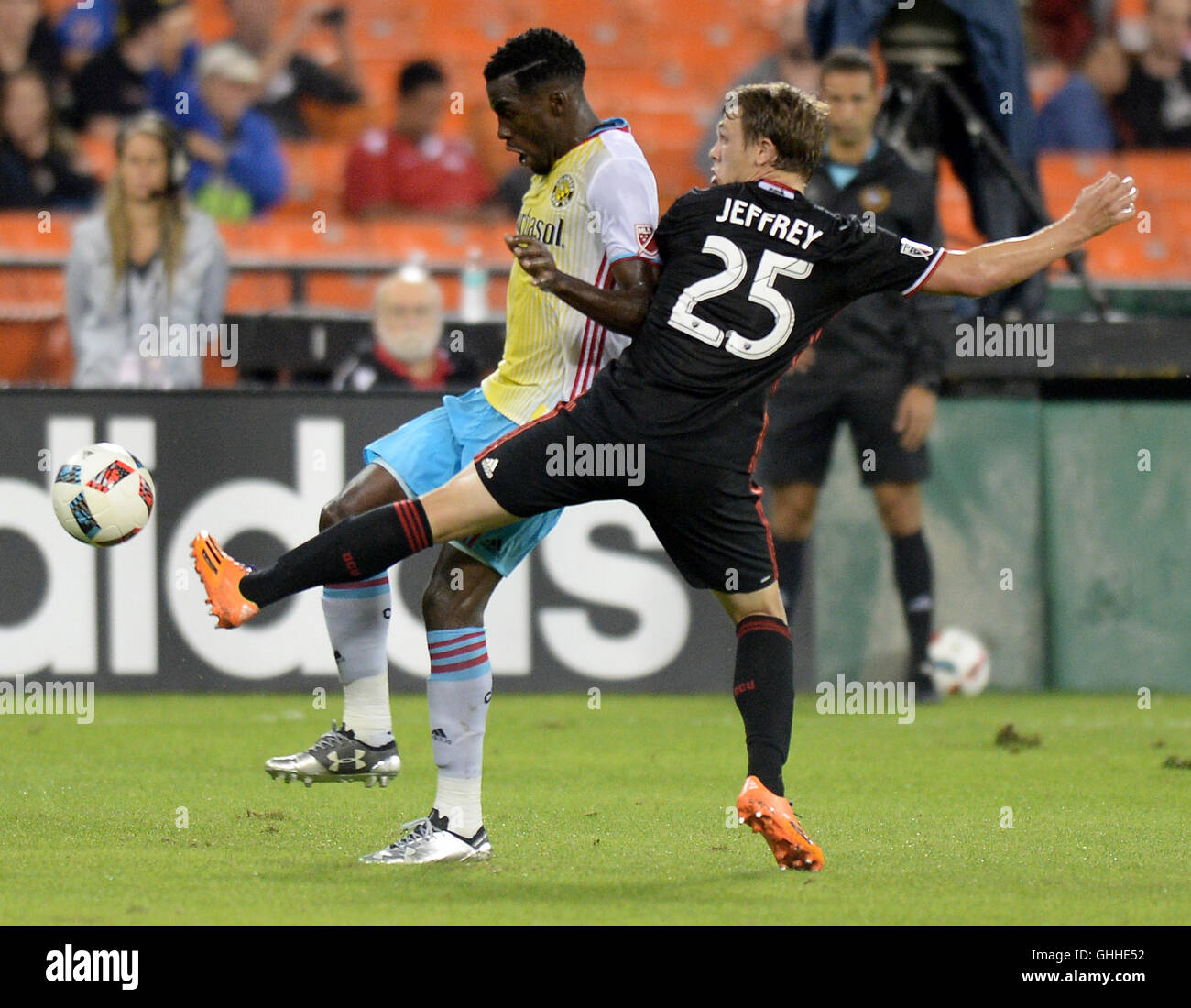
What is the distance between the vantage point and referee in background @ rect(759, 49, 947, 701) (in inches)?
350

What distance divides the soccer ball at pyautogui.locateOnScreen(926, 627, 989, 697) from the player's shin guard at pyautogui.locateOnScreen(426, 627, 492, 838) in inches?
176

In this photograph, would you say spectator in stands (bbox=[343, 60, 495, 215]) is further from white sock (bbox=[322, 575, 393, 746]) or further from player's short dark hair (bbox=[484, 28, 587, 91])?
player's short dark hair (bbox=[484, 28, 587, 91])

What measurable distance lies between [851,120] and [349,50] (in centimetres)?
654

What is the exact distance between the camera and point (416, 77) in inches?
519

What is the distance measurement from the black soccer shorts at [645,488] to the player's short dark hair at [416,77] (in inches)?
337

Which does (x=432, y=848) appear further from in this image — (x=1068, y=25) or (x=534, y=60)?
(x=1068, y=25)

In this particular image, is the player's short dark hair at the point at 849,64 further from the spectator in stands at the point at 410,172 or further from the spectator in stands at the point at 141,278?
the spectator in stands at the point at 410,172

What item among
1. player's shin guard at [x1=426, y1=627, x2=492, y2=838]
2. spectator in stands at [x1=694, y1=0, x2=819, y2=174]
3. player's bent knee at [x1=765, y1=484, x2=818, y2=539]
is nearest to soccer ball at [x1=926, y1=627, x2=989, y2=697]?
player's bent knee at [x1=765, y1=484, x2=818, y2=539]

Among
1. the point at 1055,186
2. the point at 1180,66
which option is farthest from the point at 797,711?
the point at 1180,66

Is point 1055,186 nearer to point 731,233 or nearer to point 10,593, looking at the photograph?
point 10,593

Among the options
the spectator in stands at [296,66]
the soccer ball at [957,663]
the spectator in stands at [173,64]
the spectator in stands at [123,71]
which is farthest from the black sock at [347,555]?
the spectator in stands at [296,66]

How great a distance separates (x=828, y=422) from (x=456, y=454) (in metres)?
3.78

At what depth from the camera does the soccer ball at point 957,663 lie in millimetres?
9328

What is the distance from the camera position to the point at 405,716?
8.45m
